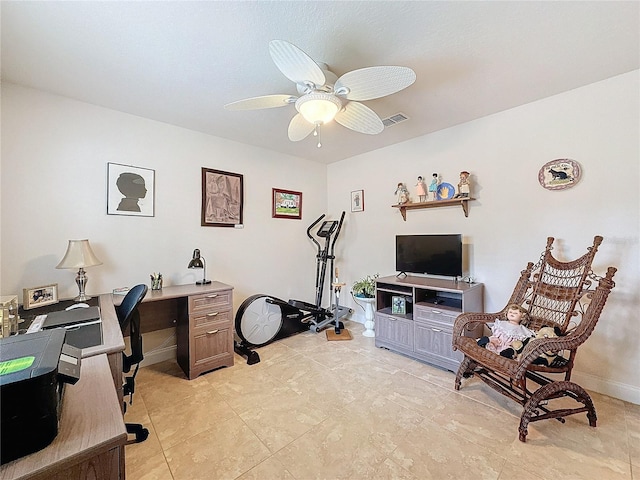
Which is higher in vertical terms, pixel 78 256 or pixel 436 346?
pixel 78 256

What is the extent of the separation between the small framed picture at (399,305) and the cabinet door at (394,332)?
108 mm

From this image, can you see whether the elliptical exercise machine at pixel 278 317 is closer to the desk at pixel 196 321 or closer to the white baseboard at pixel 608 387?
the desk at pixel 196 321

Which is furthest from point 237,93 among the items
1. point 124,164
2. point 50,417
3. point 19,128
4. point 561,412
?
point 561,412

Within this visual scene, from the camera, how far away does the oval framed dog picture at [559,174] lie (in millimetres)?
2273

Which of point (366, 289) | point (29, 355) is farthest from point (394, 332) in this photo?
point (29, 355)

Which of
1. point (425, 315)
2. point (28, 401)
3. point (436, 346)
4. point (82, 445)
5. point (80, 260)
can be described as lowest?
point (436, 346)

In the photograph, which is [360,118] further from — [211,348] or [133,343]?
[211,348]

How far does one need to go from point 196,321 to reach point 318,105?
2096 millimetres

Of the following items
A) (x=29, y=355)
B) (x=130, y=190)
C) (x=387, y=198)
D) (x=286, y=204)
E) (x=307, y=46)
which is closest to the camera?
(x=29, y=355)

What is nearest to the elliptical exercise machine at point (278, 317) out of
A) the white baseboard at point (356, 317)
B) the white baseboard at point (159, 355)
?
the white baseboard at point (356, 317)

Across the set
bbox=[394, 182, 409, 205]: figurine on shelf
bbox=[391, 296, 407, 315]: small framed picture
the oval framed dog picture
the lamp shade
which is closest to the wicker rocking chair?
the oval framed dog picture

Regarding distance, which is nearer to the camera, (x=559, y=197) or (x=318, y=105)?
(x=318, y=105)

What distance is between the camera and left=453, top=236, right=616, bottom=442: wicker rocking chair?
A: 1758 millimetres

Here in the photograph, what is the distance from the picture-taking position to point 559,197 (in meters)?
2.36
